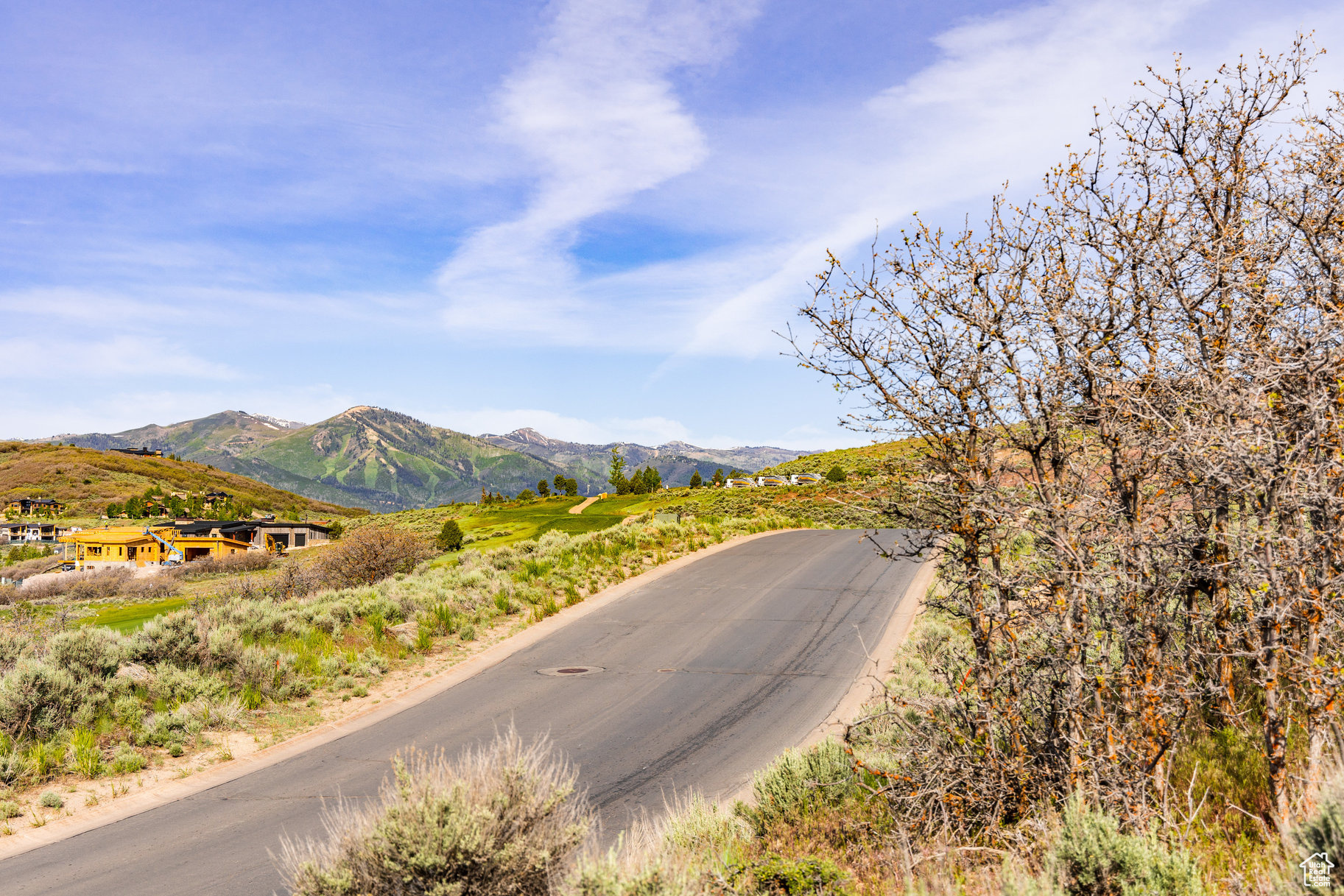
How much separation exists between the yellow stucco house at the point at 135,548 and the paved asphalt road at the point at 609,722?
212 feet

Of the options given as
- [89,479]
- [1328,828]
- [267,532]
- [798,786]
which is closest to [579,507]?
[267,532]

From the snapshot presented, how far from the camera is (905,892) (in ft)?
14.8

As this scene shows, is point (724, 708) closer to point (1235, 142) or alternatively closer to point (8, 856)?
point (8, 856)

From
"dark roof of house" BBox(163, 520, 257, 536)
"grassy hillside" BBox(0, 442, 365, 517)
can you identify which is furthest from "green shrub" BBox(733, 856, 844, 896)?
"grassy hillside" BBox(0, 442, 365, 517)

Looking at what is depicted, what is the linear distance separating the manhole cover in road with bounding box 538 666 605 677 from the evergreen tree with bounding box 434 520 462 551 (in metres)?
31.5

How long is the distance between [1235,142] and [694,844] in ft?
24.1

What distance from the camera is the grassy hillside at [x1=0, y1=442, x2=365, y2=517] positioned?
138125 millimetres

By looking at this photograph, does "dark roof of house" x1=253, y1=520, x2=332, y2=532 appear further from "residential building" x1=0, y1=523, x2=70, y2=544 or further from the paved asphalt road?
the paved asphalt road

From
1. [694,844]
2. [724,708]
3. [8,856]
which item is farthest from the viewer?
[724,708]

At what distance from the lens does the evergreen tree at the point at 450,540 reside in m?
44.2

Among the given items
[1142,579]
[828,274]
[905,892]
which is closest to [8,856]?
[905,892]

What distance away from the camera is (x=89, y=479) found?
155875 millimetres

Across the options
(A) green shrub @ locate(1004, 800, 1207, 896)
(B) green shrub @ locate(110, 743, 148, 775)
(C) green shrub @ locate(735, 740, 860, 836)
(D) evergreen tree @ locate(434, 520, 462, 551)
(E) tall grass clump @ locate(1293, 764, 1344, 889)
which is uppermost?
(E) tall grass clump @ locate(1293, 764, 1344, 889)

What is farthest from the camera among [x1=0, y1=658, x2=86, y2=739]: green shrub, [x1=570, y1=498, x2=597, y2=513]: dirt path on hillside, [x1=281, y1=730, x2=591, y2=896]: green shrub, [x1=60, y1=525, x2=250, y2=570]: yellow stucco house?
[x1=60, y1=525, x2=250, y2=570]: yellow stucco house
